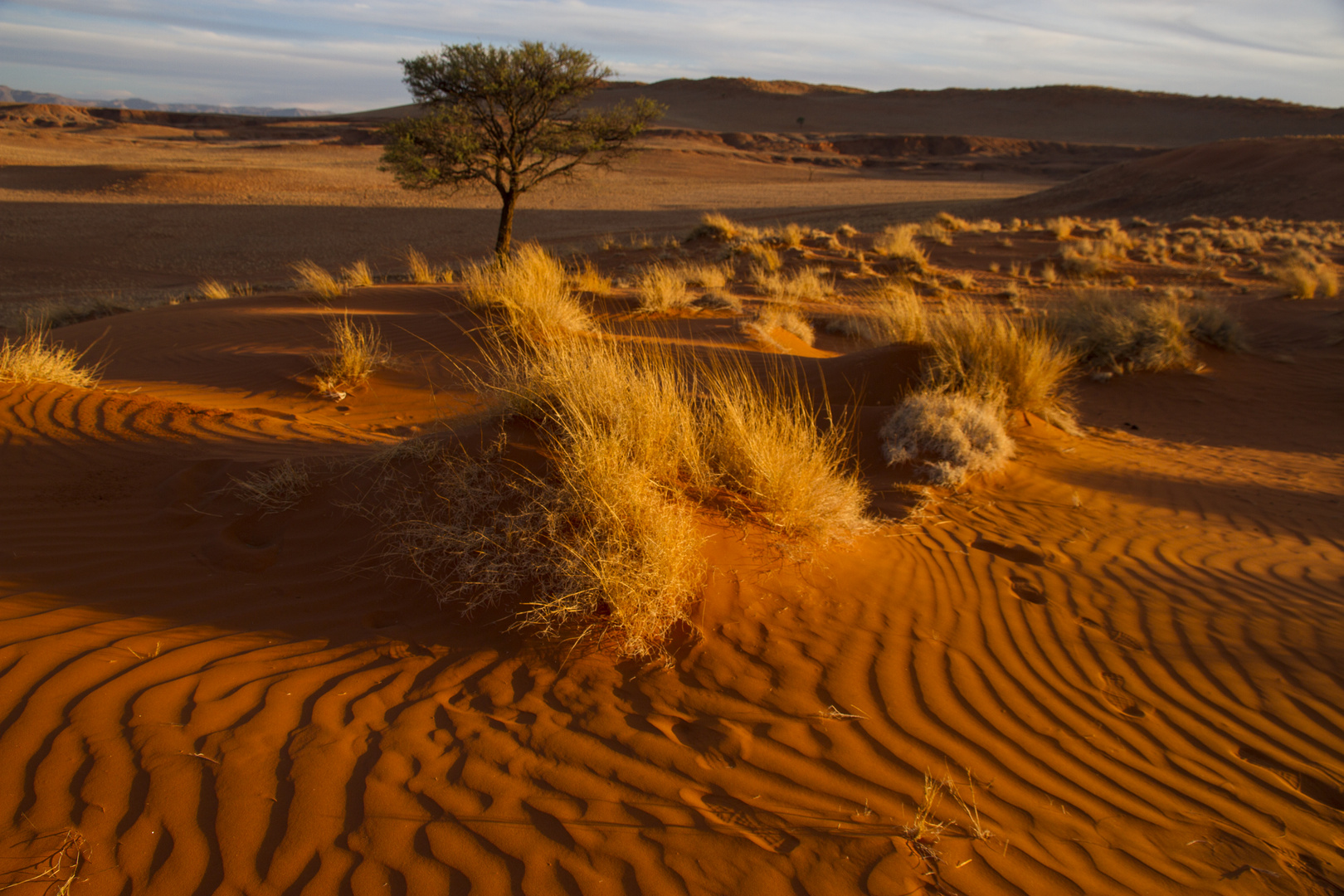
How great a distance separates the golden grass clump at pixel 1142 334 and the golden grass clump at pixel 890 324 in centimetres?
206

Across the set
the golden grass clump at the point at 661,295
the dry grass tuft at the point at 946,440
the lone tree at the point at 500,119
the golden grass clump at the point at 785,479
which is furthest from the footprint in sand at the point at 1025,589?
the lone tree at the point at 500,119

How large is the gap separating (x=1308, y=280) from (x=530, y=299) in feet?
45.7

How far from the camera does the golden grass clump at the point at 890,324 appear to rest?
308 inches

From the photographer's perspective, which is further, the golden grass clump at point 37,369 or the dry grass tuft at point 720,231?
the dry grass tuft at point 720,231

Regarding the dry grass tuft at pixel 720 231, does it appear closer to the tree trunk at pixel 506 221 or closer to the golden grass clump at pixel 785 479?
the tree trunk at pixel 506 221

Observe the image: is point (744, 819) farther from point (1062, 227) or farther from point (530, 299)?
point (1062, 227)

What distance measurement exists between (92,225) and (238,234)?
16.0 feet

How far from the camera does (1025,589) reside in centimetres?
387

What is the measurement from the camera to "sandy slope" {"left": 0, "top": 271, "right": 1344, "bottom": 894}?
7.30 feet

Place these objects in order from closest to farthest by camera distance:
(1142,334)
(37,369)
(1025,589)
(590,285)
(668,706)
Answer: (668,706)
(1025,589)
(37,369)
(1142,334)
(590,285)

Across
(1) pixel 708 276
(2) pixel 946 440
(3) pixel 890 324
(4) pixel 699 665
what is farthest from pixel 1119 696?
(1) pixel 708 276

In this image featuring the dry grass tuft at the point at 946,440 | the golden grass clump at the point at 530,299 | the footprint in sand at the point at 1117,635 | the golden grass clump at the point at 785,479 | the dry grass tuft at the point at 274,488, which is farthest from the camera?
the golden grass clump at the point at 530,299

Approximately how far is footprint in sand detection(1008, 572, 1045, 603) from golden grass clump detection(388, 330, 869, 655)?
2.94 feet

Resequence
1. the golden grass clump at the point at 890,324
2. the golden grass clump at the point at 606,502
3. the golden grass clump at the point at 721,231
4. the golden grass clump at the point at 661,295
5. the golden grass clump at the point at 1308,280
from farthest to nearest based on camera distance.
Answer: the golden grass clump at the point at 721,231, the golden grass clump at the point at 1308,280, the golden grass clump at the point at 661,295, the golden grass clump at the point at 890,324, the golden grass clump at the point at 606,502
